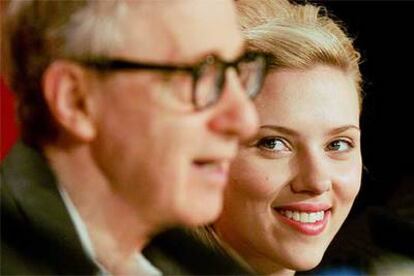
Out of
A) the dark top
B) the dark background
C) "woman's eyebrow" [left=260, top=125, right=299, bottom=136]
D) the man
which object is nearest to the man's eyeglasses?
the man

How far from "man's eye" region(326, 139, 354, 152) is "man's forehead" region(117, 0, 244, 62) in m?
0.32

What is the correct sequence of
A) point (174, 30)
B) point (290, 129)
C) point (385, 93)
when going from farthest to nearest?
point (385, 93)
point (290, 129)
point (174, 30)

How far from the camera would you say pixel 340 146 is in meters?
0.94

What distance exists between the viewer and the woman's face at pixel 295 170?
90 cm

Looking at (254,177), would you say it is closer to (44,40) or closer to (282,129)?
(282,129)

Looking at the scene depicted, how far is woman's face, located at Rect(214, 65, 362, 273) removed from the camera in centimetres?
90

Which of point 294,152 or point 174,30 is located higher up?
point 174,30

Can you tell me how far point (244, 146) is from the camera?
36.6 inches

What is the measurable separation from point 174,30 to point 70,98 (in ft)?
0.30

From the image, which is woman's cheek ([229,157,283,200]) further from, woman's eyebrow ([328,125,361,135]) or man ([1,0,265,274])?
man ([1,0,265,274])

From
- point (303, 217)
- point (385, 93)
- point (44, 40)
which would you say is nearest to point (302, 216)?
point (303, 217)

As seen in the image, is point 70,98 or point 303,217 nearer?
point 70,98

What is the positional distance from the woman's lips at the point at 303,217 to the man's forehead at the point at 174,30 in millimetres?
316

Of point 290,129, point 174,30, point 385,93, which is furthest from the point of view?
point 385,93
